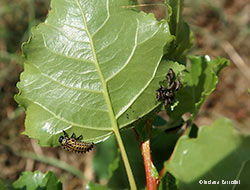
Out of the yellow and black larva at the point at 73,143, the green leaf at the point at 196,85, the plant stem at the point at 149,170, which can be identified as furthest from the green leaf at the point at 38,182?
the green leaf at the point at 196,85

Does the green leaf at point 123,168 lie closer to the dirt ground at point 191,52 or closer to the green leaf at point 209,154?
the green leaf at point 209,154

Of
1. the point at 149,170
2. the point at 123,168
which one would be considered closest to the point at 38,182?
the point at 123,168

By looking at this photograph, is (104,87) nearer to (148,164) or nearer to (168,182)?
(148,164)

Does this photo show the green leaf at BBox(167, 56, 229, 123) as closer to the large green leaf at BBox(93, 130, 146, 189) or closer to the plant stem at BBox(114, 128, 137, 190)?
the plant stem at BBox(114, 128, 137, 190)

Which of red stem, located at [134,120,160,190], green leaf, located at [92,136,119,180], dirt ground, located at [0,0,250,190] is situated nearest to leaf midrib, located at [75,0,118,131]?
red stem, located at [134,120,160,190]

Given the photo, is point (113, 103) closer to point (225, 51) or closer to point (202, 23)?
point (225, 51)

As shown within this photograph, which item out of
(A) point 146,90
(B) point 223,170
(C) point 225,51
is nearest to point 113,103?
(A) point 146,90
